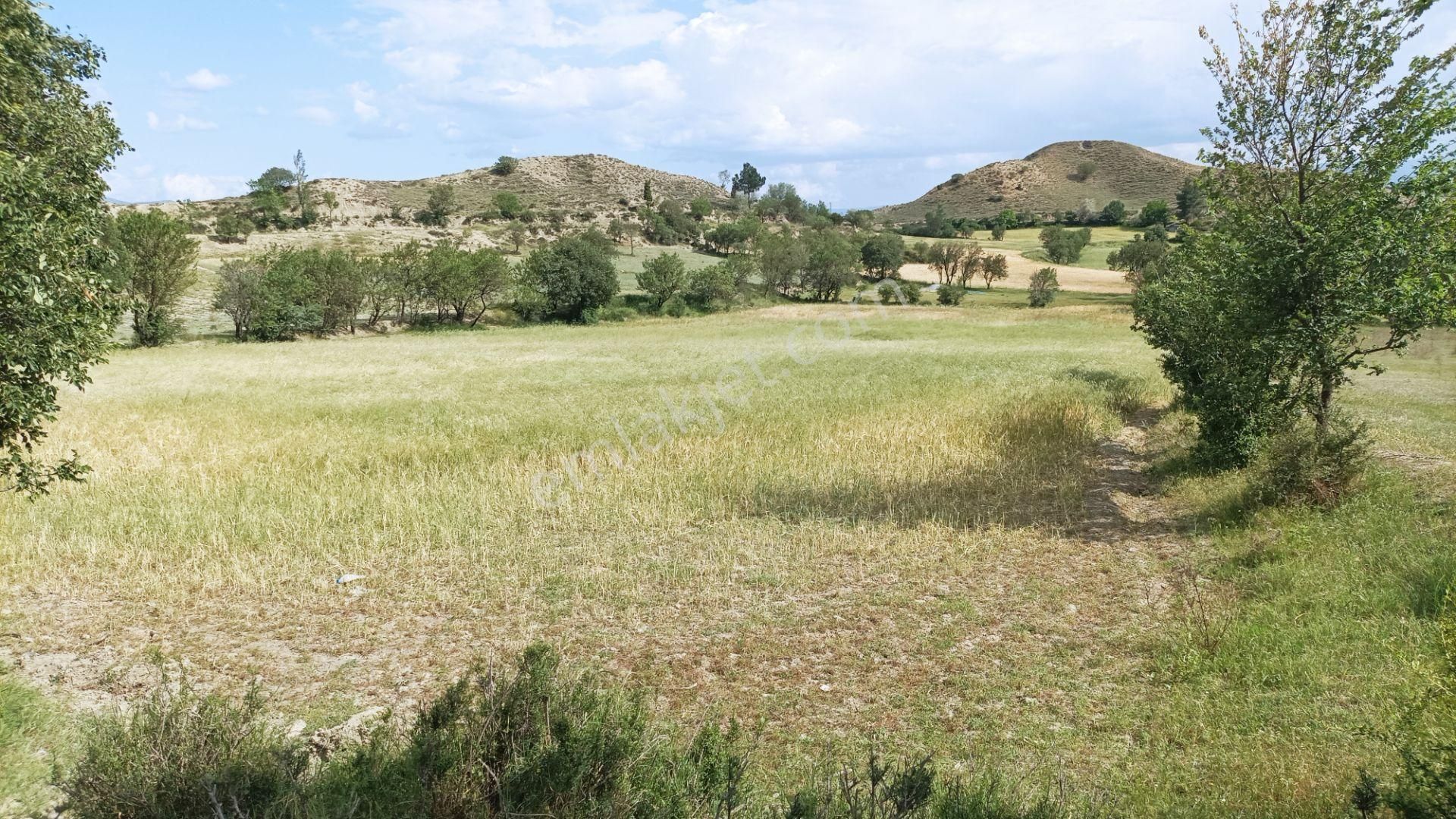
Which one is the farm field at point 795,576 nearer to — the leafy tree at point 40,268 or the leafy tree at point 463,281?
the leafy tree at point 40,268

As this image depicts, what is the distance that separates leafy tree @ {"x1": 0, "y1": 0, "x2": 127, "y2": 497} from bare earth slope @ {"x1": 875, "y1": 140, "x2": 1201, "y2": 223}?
559 ft

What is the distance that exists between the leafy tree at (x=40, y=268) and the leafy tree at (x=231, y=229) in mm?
96186

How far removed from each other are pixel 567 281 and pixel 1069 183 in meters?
153

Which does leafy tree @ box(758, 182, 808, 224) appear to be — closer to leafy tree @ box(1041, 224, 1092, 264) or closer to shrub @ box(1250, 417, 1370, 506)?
leafy tree @ box(1041, 224, 1092, 264)

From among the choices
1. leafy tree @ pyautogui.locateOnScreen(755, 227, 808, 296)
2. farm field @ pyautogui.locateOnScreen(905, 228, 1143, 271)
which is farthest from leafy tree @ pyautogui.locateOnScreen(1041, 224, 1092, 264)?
leafy tree @ pyautogui.locateOnScreen(755, 227, 808, 296)

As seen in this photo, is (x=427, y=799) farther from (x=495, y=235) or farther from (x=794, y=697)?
(x=495, y=235)

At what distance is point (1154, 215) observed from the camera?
12431 cm

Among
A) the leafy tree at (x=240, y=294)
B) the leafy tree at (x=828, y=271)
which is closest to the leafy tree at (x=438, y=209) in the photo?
the leafy tree at (x=828, y=271)

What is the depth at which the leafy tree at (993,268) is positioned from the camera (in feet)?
293

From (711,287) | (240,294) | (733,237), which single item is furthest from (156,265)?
(733,237)

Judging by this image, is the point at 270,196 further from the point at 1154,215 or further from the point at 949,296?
the point at 1154,215

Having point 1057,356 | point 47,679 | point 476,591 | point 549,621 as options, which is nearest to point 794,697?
point 549,621

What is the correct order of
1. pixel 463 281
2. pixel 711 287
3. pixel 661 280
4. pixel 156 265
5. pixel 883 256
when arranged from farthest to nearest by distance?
pixel 883 256 < pixel 711 287 < pixel 661 280 < pixel 463 281 < pixel 156 265

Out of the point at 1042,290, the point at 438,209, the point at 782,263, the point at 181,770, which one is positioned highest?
the point at 438,209
